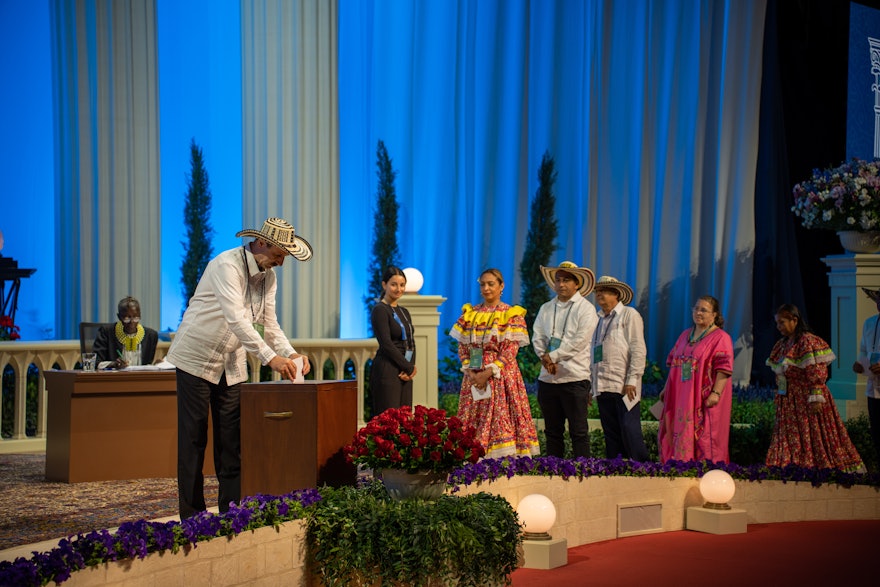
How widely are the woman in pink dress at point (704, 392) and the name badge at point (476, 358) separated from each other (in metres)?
1.33

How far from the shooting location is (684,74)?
11922mm

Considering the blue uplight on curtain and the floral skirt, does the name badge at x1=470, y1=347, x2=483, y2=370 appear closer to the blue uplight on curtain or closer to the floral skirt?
the floral skirt

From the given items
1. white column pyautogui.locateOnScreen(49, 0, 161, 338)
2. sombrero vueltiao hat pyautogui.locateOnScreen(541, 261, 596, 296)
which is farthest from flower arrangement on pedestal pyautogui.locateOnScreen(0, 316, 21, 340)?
sombrero vueltiao hat pyautogui.locateOnScreen(541, 261, 596, 296)

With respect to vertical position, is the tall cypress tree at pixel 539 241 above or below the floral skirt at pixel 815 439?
above

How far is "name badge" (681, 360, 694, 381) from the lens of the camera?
6.23 meters

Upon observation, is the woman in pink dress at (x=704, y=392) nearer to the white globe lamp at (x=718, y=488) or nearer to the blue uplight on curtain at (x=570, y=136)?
the white globe lamp at (x=718, y=488)

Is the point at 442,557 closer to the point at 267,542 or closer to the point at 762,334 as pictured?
the point at 267,542

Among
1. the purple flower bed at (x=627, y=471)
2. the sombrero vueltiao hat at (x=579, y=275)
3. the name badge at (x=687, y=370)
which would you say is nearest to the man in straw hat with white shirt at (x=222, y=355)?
the purple flower bed at (x=627, y=471)

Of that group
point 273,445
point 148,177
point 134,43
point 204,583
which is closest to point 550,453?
point 273,445

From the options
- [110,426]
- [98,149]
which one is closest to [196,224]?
[98,149]

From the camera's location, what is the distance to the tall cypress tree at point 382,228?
11039mm

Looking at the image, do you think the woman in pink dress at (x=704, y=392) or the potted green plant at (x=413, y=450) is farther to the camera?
the woman in pink dress at (x=704, y=392)

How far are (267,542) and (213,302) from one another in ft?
3.51

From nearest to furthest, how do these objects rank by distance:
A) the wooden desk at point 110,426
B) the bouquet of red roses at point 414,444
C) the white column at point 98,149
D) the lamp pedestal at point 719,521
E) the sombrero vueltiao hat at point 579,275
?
the bouquet of red roses at point 414,444
the lamp pedestal at point 719,521
the wooden desk at point 110,426
the sombrero vueltiao hat at point 579,275
the white column at point 98,149
